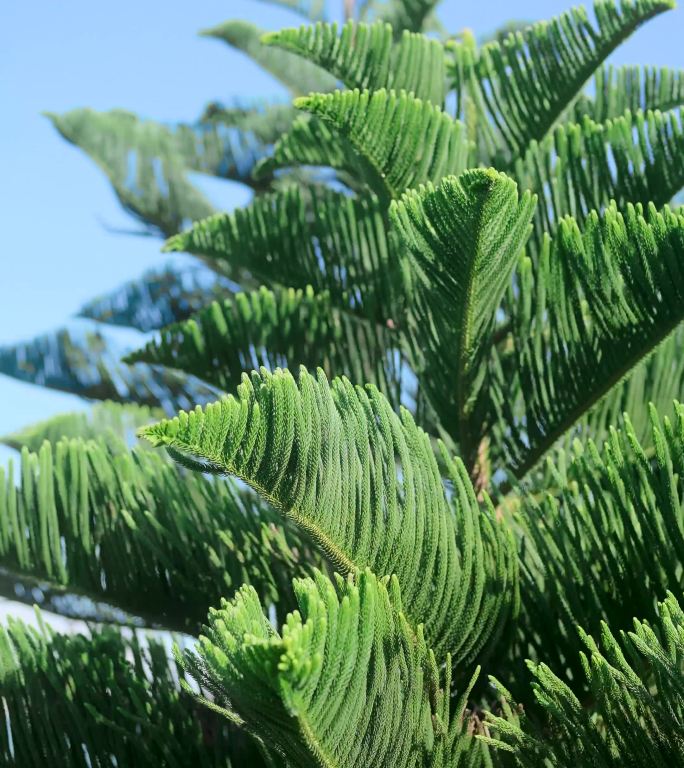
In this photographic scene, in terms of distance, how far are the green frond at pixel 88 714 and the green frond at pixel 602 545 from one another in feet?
1.63

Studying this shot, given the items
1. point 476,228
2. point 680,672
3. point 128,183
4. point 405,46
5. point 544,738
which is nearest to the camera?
point 680,672

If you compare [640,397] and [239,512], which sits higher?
[640,397]

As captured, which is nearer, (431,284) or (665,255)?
(665,255)

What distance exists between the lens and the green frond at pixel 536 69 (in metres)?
2.25

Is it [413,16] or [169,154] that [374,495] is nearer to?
[413,16]

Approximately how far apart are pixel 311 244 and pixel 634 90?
0.85 m

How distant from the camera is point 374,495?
1529mm

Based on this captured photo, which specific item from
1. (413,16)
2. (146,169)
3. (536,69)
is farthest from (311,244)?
(146,169)

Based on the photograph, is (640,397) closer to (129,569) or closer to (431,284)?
(431,284)

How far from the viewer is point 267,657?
3.42 feet

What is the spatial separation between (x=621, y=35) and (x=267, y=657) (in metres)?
1.65

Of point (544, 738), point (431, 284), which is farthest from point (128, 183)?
point (544, 738)

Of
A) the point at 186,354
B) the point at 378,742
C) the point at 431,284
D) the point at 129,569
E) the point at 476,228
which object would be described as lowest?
the point at 129,569

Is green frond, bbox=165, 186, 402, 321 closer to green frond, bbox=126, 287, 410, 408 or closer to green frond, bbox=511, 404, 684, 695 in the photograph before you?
green frond, bbox=126, 287, 410, 408
